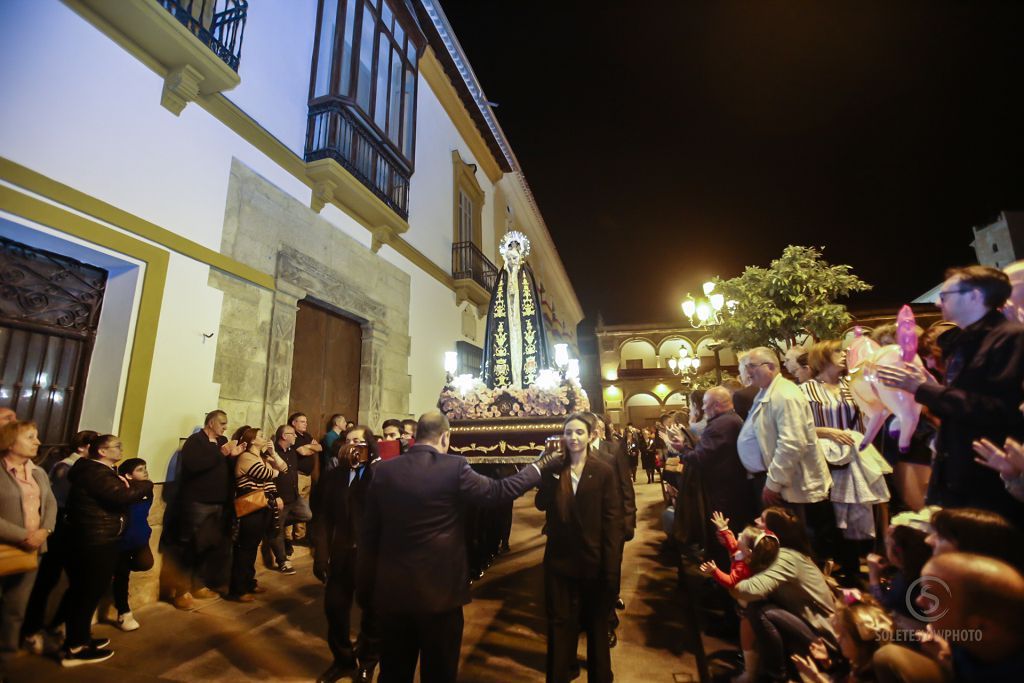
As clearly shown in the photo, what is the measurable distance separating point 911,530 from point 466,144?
13.5m

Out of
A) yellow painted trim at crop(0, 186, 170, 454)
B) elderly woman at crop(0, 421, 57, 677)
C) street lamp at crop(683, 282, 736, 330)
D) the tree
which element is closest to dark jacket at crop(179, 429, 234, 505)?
yellow painted trim at crop(0, 186, 170, 454)

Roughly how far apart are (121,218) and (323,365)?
10.9 ft

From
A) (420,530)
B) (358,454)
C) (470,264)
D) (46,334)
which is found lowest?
(420,530)

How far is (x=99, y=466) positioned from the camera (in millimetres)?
3342

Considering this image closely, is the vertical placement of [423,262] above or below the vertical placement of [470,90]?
below

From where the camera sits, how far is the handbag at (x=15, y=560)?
8.92 ft

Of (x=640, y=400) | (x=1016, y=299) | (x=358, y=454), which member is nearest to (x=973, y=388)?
(x=1016, y=299)

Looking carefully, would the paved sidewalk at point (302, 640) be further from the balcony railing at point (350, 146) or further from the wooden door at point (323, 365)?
the balcony railing at point (350, 146)

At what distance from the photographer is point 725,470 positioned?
11.2 feet

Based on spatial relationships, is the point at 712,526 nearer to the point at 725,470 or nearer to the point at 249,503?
the point at 725,470

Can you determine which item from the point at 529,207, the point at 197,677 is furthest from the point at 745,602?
the point at 529,207

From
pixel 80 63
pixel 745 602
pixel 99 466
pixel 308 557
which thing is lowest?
pixel 308 557

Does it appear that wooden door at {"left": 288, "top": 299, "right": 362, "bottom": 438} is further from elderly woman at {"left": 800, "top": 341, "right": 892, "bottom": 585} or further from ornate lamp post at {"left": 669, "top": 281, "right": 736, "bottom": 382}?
ornate lamp post at {"left": 669, "top": 281, "right": 736, "bottom": 382}

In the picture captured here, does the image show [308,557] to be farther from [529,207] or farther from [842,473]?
[529,207]
